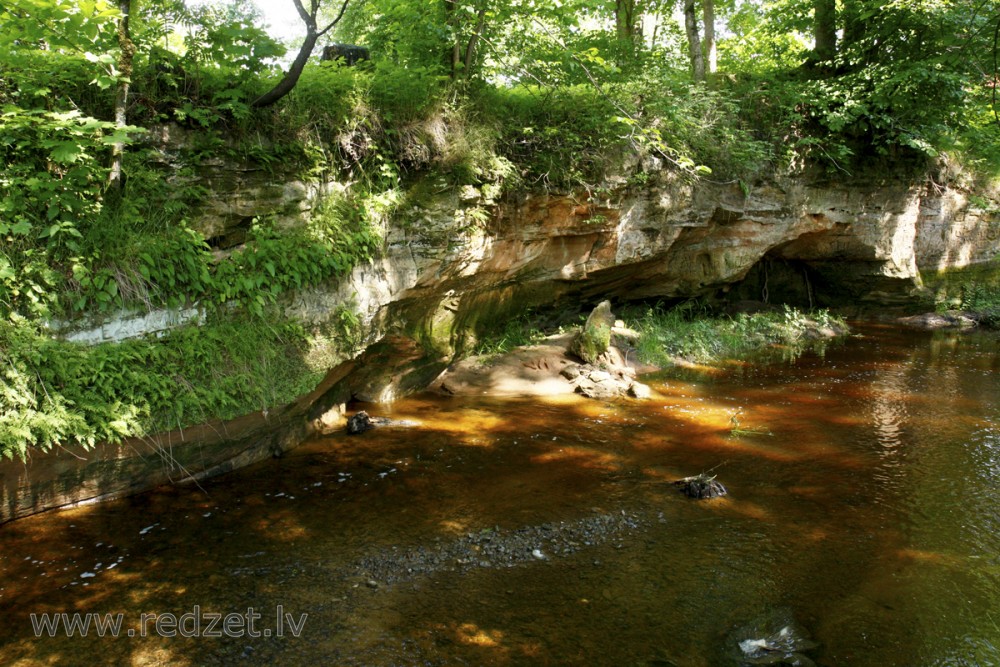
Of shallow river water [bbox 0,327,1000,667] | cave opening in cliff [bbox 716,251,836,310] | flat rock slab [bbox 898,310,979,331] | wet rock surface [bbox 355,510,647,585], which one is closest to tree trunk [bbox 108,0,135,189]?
shallow river water [bbox 0,327,1000,667]

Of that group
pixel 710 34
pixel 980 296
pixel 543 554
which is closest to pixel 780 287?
pixel 980 296

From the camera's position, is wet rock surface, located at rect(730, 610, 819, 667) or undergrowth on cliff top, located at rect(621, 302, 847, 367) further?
undergrowth on cliff top, located at rect(621, 302, 847, 367)

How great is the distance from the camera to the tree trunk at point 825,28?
1342cm

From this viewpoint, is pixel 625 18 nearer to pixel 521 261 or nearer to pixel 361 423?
pixel 521 261

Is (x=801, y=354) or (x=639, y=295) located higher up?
(x=639, y=295)

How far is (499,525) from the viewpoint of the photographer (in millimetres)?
5316

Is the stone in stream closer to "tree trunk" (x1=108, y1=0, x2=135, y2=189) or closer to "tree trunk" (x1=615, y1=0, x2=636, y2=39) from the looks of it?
"tree trunk" (x1=108, y1=0, x2=135, y2=189)

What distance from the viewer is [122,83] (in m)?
5.97

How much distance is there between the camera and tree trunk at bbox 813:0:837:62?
13.4m

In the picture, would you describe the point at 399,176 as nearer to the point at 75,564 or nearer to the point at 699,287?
the point at 75,564

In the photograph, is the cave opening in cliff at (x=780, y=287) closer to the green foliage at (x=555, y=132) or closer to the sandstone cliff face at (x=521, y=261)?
the sandstone cliff face at (x=521, y=261)

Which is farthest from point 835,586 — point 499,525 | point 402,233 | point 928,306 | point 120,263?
point 928,306

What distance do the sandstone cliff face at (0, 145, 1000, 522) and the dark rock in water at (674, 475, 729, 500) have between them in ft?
14.5

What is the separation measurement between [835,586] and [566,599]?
1994 millimetres
